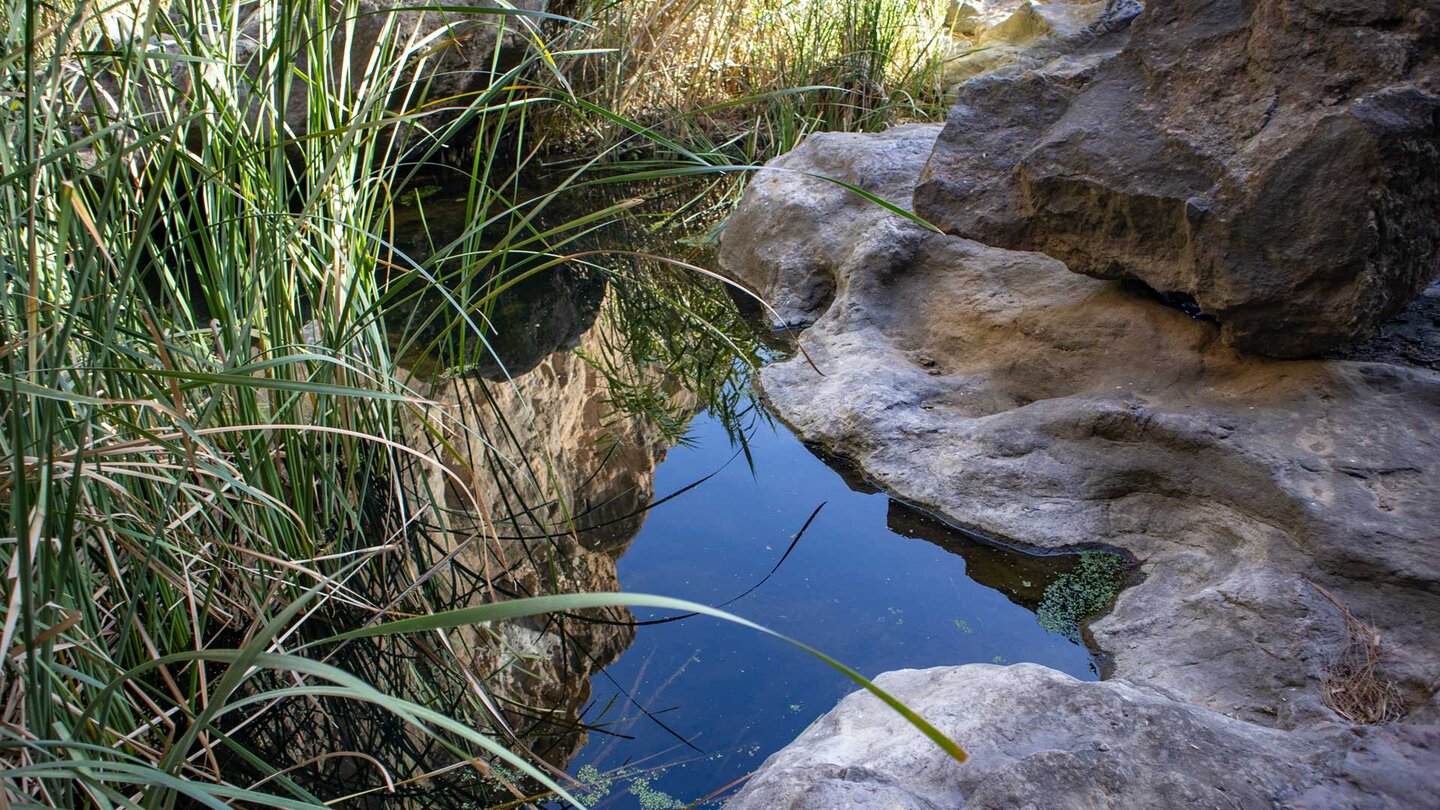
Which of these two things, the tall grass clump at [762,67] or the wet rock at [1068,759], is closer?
the wet rock at [1068,759]

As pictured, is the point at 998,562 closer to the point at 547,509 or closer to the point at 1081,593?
the point at 1081,593

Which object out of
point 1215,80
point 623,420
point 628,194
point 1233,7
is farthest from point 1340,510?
point 628,194

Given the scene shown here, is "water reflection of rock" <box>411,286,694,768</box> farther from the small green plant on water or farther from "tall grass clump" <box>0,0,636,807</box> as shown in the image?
the small green plant on water

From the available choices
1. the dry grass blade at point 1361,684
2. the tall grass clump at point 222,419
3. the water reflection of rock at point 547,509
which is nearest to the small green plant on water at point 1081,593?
the dry grass blade at point 1361,684

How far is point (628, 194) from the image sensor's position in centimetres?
497

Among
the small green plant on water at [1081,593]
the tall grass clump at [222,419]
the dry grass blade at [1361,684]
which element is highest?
the tall grass clump at [222,419]

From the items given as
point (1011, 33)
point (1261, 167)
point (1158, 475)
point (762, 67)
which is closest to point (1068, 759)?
point (1158, 475)

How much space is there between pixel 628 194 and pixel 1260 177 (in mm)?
3209

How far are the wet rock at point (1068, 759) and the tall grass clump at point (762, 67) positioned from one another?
3.29 meters

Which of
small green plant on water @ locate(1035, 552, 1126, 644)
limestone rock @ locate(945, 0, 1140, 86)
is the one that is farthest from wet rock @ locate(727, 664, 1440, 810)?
limestone rock @ locate(945, 0, 1140, 86)

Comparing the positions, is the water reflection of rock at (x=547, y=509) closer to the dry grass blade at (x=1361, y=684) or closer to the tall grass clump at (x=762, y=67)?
the dry grass blade at (x=1361, y=684)

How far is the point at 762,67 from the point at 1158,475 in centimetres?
326

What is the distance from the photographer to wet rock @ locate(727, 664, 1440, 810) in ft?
3.93

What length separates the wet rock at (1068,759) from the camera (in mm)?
1198
